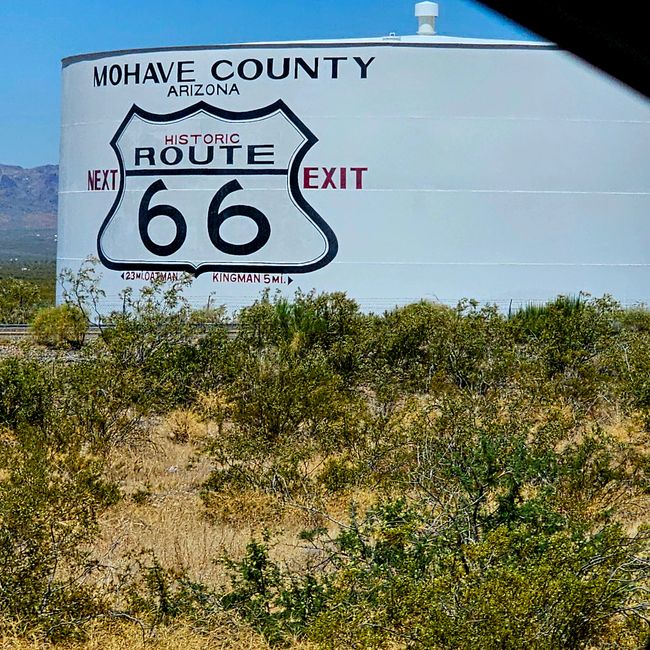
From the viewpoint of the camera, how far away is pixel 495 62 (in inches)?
963

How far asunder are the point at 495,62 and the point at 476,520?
19.5 metres

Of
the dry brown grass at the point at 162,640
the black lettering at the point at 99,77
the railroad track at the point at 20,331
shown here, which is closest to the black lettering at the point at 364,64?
the black lettering at the point at 99,77

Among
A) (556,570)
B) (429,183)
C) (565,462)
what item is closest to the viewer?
(556,570)

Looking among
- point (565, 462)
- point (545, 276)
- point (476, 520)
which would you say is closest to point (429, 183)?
point (545, 276)

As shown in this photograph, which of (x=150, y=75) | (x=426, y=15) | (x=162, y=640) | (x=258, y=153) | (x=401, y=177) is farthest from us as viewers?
(x=426, y=15)

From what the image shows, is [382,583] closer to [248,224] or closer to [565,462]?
[565,462]

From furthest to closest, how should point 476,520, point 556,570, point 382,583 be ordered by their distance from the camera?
1. point 476,520
2. point 382,583
3. point 556,570

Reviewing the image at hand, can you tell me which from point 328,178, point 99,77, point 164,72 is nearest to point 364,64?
point 328,178

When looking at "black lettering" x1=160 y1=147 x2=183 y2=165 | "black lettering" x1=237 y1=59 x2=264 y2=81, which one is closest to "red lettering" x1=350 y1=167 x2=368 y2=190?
"black lettering" x1=237 y1=59 x2=264 y2=81

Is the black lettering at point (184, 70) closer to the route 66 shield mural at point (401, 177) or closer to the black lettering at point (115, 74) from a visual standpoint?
the route 66 shield mural at point (401, 177)

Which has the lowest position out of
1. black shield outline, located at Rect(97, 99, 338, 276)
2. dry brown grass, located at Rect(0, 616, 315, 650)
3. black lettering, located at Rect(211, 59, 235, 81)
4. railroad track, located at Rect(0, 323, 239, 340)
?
dry brown grass, located at Rect(0, 616, 315, 650)

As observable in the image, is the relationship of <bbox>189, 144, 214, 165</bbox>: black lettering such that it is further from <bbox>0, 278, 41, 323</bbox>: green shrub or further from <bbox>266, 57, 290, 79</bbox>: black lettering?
<bbox>0, 278, 41, 323</bbox>: green shrub

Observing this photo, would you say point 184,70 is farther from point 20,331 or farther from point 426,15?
point 20,331

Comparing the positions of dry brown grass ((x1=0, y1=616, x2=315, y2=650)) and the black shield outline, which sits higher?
the black shield outline
